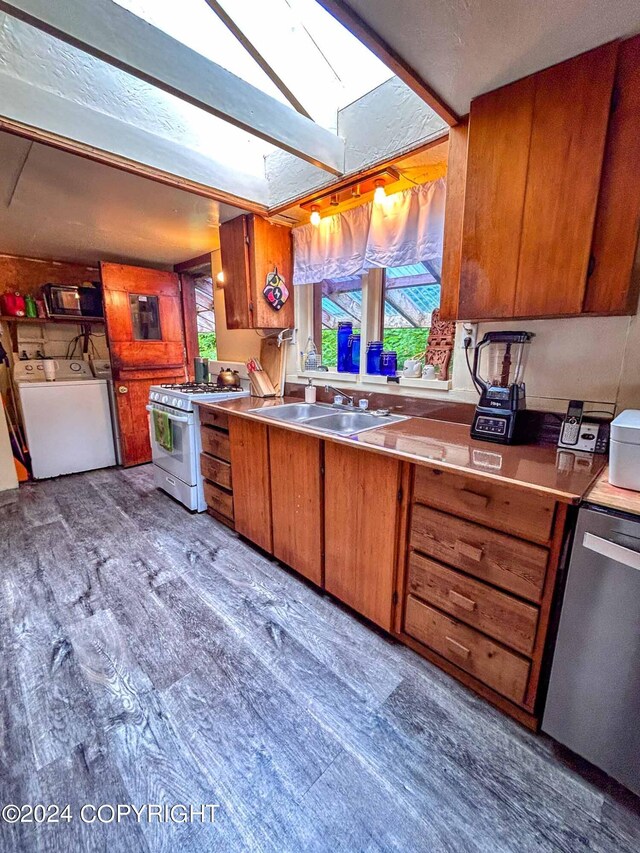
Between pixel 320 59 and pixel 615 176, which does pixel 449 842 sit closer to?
pixel 615 176

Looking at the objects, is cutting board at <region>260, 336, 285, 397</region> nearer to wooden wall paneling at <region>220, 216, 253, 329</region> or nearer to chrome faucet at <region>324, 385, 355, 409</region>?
wooden wall paneling at <region>220, 216, 253, 329</region>

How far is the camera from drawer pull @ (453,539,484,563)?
3.93 feet

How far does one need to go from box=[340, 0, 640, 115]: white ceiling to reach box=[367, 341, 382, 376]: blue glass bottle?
127 centimetres

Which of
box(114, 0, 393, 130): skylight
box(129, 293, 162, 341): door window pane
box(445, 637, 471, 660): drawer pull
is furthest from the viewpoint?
box(129, 293, 162, 341): door window pane

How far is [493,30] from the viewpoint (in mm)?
1034

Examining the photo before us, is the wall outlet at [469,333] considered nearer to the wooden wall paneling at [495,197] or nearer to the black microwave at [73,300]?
the wooden wall paneling at [495,197]

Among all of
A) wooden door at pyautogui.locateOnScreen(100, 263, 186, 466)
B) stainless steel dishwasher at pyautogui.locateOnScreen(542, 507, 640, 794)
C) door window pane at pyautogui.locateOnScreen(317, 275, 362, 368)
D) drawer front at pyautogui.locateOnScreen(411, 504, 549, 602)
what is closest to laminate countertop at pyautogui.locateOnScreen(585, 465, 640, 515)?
stainless steel dishwasher at pyautogui.locateOnScreen(542, 507, 640, 794)

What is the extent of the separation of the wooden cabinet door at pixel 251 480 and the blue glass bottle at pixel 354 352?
2.81 feet

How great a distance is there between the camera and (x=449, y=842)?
3.04 ft

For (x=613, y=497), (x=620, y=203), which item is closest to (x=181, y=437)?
(x=613, y=497)

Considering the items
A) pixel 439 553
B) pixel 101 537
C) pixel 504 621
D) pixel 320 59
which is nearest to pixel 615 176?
pixel 439 553

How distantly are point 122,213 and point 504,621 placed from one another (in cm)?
327

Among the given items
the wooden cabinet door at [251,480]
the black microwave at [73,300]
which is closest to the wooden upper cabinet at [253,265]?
the wooden cabinet door at [251,480]

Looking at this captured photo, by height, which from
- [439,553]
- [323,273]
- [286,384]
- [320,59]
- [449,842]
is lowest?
[449,842]
